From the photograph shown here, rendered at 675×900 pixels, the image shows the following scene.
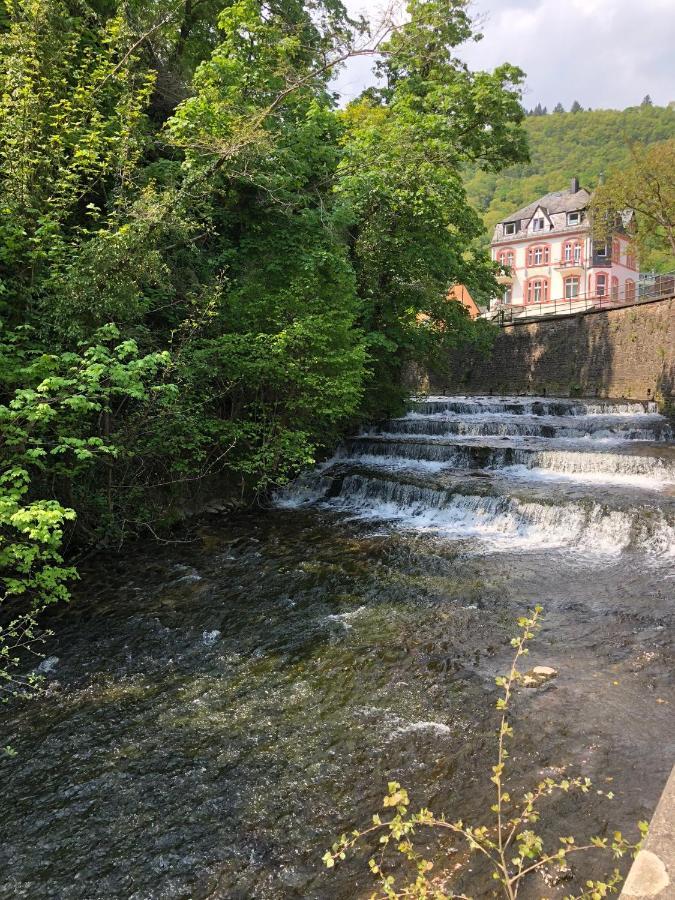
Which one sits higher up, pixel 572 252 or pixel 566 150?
pixel 566 150

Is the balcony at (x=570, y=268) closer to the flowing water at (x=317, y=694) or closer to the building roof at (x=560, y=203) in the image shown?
the building roof at (x=560, y=203)

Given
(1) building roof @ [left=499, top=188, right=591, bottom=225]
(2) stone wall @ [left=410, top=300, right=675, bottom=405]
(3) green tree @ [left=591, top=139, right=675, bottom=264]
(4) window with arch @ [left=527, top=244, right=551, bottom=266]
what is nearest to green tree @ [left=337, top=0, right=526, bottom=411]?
(2) stone wall @ [left=410, top=300, right=675, bottom=405]

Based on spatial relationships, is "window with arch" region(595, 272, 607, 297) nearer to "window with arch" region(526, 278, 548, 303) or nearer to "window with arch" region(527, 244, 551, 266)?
"window with arch" region(526, 278, 548, 303)

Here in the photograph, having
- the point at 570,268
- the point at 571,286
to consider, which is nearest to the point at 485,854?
the point at 570,268

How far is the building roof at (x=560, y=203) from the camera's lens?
53875 mm

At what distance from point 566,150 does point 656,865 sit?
390 ft

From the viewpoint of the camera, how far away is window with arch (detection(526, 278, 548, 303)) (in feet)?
182

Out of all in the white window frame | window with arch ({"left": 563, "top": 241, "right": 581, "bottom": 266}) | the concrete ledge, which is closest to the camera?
the concrete ledge

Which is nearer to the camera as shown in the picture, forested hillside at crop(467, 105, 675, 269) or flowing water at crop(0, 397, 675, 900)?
flowing water at crop(0, 397, 675, 900)

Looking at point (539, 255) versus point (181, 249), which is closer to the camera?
point (181, 249)

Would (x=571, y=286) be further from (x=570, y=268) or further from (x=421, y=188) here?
(x=421, y=188)

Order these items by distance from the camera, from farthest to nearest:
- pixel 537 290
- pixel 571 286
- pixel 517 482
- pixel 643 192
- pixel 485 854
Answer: pixel 537 290 < pixel 571 286 < pixel 643 192 < pixel 517 482 < pixel 485 854

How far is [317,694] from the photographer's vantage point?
16.9 feet

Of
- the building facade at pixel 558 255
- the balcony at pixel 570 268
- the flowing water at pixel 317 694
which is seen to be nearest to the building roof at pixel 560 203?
the building facade at pixel 558 255
